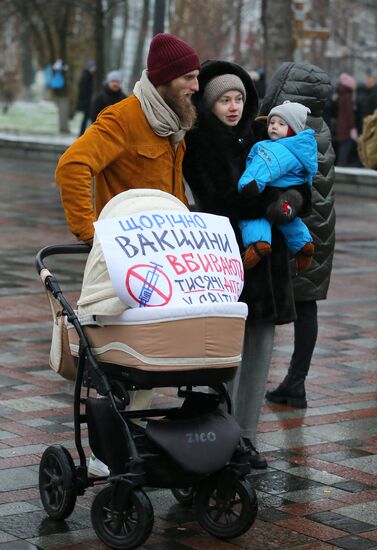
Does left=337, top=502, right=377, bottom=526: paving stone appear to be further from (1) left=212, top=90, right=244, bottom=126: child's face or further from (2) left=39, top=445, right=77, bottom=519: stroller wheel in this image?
(1) left=212, top=90, right=244, bottom=126: child's face

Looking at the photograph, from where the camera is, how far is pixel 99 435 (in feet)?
15.1

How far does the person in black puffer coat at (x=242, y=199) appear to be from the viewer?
214 inches

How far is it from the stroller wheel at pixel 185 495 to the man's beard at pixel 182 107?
143 centimetres

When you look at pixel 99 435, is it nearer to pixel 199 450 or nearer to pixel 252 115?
pixel 199 450

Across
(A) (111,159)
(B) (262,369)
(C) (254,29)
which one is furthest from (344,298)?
(C) (254,29)

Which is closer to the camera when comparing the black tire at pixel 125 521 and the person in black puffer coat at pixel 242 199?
the black tire at pixel 125 521

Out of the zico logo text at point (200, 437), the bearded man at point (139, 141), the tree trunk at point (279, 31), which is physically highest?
the bearded man at point (139, 141)

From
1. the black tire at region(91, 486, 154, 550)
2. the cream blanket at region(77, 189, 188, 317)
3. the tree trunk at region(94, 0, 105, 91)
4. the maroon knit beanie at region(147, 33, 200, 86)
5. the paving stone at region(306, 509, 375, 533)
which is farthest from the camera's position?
the tree trunk at region(94, 0, 105, 91)

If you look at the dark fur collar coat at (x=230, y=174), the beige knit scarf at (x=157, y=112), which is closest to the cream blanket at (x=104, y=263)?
the beige knit scarf at (x=157, y=112)

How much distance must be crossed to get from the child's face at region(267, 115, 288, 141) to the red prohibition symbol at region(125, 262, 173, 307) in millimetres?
1334

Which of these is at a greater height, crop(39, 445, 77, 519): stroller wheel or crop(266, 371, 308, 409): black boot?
crop(39, 445, 77, 519): stroller wheel

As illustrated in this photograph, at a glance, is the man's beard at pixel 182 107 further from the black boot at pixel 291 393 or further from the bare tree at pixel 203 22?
the bare tree at pixel 203 22

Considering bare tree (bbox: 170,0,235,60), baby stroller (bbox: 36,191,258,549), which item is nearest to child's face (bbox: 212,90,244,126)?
baby stroller (bbox: 36,191,258,549)

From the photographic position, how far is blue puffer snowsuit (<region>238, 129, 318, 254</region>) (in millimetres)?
5387
